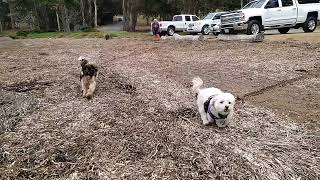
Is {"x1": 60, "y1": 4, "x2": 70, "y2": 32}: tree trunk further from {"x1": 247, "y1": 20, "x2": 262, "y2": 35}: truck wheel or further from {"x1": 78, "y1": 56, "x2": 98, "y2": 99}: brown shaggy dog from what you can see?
{"x1": 78, "y1": 56, "x2": 98, "y2": 99}: brown shaggy dog

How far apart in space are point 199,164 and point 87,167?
4.57 feet

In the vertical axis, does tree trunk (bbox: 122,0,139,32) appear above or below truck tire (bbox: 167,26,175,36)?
above

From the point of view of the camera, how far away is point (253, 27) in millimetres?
20469

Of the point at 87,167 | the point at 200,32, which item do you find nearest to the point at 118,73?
the point at 87,167

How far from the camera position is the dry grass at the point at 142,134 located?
4.76 meters

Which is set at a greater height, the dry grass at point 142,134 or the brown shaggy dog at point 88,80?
the brown shaggy dog at point 88,80

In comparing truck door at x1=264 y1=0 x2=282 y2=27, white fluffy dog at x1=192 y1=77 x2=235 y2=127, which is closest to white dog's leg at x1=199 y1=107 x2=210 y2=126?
white fluffy dog at x1=192 y1=77 x2=235 y2=127

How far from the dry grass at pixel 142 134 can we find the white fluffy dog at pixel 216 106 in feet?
0.52

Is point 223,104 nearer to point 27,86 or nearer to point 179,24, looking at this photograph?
point 27,86

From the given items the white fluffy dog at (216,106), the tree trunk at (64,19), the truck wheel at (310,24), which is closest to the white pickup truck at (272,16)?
the truck wheel at (310,24)

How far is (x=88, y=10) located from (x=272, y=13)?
3562 centimetres

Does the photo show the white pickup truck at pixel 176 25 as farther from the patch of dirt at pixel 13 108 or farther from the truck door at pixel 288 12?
the patch of dirt at pixel 13 108

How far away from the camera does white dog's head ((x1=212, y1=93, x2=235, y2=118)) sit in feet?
18.3

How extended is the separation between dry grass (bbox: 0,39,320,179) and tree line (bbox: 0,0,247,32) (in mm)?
34575
